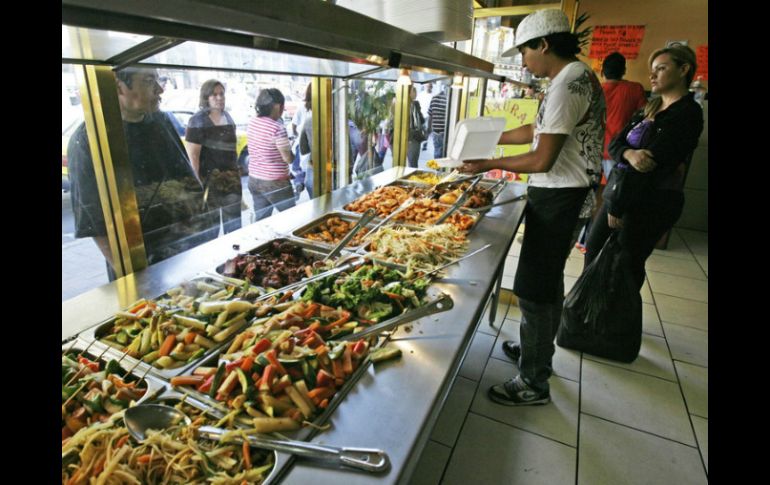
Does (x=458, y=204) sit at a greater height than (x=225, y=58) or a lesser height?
lesser

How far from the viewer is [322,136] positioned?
124 inches

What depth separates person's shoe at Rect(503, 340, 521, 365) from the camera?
9.38 feet

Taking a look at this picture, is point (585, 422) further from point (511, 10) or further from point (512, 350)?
point (511, 10)

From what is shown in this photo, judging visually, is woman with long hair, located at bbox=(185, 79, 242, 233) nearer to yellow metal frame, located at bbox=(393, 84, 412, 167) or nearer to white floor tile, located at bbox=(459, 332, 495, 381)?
white floor tile, located at bbox=(459, 332, 495, 381)

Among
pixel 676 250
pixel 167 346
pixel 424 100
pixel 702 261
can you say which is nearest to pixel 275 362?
pixel 167 346

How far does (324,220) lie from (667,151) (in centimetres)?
207

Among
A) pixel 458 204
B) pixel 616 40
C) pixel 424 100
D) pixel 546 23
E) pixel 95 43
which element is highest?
pixel 616 40

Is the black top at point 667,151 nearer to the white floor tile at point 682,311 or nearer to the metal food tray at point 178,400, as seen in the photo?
the white floor tile at point 682,311

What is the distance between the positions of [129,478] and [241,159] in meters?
2.55

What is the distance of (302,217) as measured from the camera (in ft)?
8.26

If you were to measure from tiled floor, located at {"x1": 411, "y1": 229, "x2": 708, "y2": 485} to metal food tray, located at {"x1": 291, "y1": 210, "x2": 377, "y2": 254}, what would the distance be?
1151mm

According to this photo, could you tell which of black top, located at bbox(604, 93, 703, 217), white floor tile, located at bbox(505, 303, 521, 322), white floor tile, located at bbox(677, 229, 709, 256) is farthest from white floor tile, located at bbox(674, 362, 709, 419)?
white floor tile, located at bbox(677, 229, 709, 256)

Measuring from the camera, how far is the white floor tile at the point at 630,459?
199 cm
